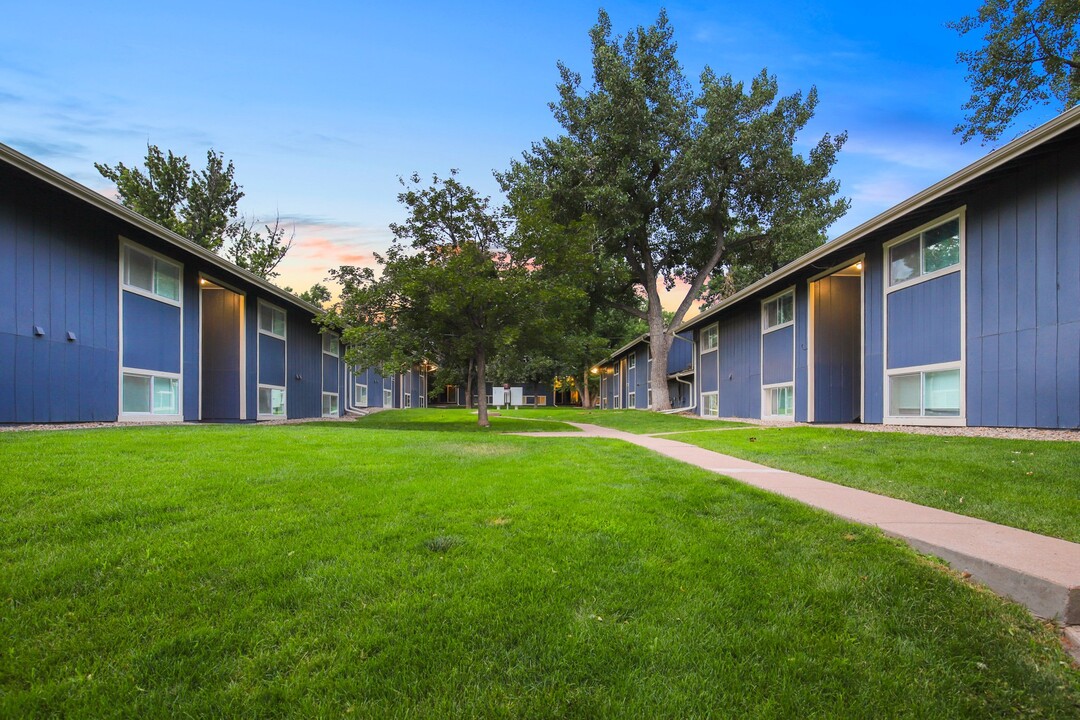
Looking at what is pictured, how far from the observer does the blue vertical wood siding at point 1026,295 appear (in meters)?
7.32

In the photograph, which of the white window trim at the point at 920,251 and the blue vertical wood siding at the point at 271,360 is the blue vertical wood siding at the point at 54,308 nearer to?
the blue vertical wood siding at the point at 271,360

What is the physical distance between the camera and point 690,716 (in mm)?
1701

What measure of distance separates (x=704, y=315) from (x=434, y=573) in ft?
61.5

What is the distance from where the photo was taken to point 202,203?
29.4m

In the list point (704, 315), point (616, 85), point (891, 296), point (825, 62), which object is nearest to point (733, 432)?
point (891, 296)

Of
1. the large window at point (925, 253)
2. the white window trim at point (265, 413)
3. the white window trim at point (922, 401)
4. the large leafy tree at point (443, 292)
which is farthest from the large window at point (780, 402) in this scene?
the white window trim at point (265, 413)

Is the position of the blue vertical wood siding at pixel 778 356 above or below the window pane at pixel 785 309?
below

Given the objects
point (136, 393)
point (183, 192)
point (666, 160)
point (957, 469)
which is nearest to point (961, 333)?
Result: point (957, 469)

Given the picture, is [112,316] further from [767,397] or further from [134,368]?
[767,397]

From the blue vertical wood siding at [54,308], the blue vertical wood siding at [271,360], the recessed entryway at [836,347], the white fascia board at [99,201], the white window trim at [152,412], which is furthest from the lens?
the blue vertical wood siding at [271,360]

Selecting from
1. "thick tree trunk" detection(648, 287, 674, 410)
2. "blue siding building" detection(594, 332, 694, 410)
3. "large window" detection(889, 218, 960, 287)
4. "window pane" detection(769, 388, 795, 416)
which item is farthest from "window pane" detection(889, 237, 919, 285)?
"blue siding building" detection(594, 332, 694, 410)

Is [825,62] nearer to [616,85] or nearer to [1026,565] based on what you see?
[616,85]

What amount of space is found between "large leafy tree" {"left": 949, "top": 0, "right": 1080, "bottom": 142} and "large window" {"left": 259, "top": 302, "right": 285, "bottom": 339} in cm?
2317

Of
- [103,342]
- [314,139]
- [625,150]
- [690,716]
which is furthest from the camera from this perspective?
[625,150]
